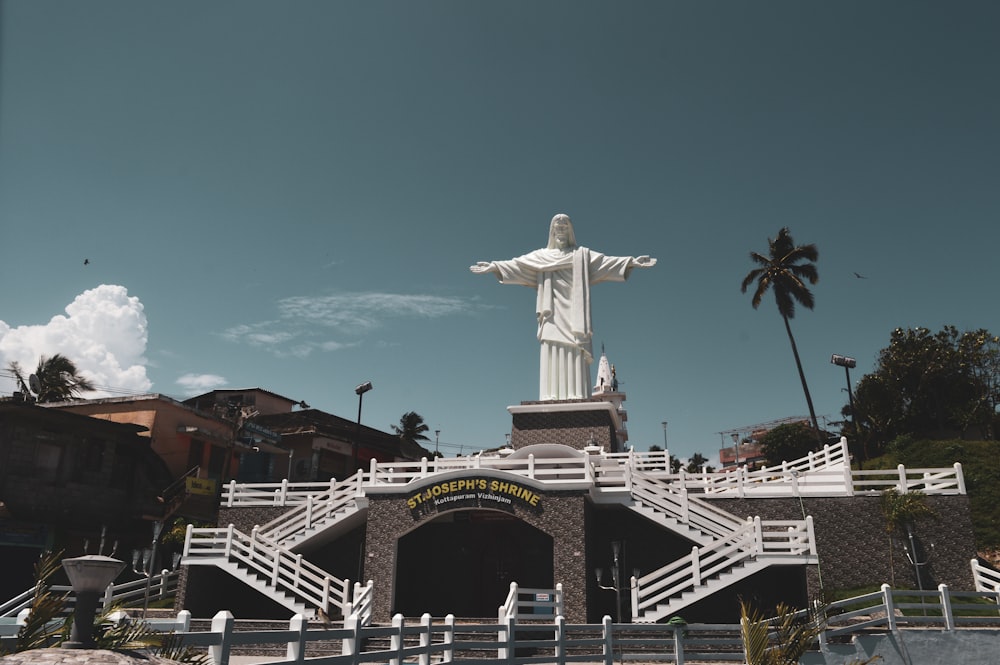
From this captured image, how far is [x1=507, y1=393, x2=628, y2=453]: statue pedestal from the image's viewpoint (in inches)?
1211

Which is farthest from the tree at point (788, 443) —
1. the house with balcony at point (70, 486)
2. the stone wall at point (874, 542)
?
the house with balcony at point (70, 486)

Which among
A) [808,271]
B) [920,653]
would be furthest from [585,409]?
[808,271]

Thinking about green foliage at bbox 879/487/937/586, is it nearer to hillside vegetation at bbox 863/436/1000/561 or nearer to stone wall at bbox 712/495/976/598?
stone wall at bbox 712/495/976/598

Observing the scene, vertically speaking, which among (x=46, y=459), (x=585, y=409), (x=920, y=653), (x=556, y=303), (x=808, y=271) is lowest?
(x=920, y=653)

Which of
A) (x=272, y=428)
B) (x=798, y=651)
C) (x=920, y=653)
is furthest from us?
(x=272, y=428)

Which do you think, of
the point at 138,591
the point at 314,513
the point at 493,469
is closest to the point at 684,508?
the point at 493,469

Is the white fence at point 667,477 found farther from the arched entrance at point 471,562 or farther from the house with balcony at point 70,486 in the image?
the house with balcony at point 70,486

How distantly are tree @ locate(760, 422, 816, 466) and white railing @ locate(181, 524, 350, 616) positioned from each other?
57850mm

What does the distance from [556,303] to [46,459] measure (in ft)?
72.7

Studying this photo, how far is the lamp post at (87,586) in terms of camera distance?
7051 millimetres

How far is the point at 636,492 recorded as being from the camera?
906 inches

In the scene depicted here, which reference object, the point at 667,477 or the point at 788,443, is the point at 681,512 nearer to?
the point at 667,477

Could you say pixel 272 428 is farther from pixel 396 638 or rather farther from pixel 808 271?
pixel 396 638

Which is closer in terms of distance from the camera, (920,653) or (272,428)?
(920,653)
